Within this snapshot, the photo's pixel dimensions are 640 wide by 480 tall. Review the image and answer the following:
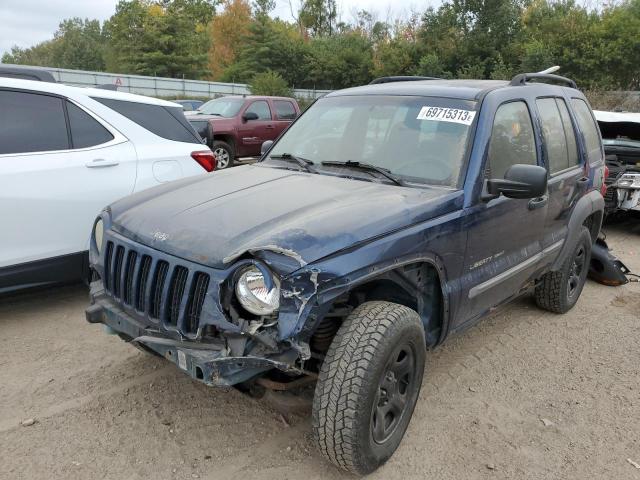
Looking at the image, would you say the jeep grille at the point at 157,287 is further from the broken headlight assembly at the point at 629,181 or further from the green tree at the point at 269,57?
the green tree at the point at 269,57

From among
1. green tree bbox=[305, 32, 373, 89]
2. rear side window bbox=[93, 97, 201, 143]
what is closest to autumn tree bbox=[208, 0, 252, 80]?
green tree bbox=[305, 32, 373, 89]

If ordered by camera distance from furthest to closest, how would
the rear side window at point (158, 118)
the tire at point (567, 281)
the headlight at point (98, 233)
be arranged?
the rear side window at point (158, 118)
the tire at point (567, 281)
the headlight at point (98, 233)

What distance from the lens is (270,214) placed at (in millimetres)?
2707

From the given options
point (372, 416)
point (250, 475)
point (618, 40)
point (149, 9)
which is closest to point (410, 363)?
point (372, 416)

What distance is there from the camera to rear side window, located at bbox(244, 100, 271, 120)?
520 inches

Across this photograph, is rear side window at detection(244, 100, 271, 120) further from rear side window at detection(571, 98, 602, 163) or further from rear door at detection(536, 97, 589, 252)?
A: rear door at detection(536, 97, 589, 252)

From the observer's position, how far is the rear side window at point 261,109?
43.3 feet

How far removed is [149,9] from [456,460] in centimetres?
5468

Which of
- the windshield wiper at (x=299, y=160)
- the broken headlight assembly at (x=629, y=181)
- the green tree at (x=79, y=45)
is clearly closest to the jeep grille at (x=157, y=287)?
the windshield wiper at (x=299, y=160)

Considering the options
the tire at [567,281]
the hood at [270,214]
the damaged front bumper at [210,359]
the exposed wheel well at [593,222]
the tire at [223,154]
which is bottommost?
the tire at [223,154]

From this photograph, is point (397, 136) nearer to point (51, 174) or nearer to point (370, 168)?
point (370, 168)

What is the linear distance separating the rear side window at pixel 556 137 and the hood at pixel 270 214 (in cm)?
138

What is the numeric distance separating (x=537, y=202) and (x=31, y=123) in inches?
147

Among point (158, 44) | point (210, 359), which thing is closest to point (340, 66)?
point (158, 44)
